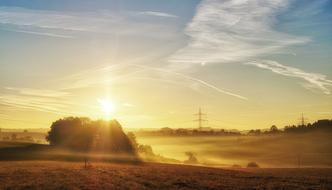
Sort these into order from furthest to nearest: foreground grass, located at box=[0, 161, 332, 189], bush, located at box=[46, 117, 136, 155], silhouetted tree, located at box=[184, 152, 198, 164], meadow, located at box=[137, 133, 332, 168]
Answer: meadow, located at box=[137, 133, 332, 168], silhouetted tree, located at box=[184, 152, 198, 164], bush, located at box=[46, 117, 136, 155], foreground grass, located at box=[0, 161, 332, 189]

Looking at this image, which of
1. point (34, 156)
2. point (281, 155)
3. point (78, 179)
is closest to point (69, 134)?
point (34, 156)

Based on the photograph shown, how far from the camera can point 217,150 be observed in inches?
7805

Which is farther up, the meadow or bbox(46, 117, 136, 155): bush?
bbox(46, 117, 136, 155): bush

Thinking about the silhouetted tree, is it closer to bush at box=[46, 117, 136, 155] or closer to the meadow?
the meadow

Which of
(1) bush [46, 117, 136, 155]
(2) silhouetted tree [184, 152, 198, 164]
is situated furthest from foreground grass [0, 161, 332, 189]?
(2) silhouetted tree [184, 152, 198, 164]

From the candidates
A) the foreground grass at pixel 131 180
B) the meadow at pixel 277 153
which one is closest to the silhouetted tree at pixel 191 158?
the meadow at pixel 277 153

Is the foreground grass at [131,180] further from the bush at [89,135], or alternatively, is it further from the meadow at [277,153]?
the meadow at [277,153]

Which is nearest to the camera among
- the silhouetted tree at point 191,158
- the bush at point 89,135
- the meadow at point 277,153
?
the bush at point 89,135

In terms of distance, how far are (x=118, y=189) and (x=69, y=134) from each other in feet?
220

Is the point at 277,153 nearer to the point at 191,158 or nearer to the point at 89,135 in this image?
the point at 191,158

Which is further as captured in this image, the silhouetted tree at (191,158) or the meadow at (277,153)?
the meadow at (277,153)

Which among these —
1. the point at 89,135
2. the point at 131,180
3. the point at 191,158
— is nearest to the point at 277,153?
the point at 191,158

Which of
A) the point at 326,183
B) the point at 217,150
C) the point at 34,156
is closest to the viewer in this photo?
the point at 326,183

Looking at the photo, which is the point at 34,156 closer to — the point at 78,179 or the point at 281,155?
the point at 78,179
